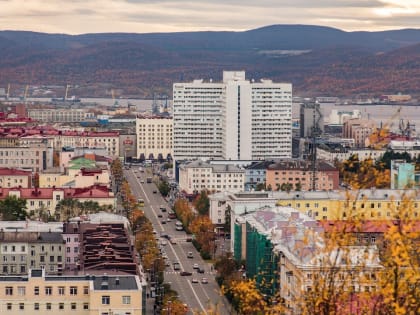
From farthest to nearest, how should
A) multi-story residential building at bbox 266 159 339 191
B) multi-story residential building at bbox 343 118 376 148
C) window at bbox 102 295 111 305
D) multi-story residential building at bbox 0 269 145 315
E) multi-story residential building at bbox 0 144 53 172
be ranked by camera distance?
1. multi-story residential building at bbox 343 118 376 148
2. multi-story residential building at bbox 0 144 53 172
3. multi-story residential building at bbox 266 159 339 191
4. multi-story residential building at bbox 0 269 145 315
5. window at bbox 102 295 111 305

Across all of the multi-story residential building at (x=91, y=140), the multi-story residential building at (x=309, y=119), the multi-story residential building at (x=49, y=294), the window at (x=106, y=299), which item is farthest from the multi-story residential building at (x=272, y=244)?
the multi-story residential building at (x=309, y=119)

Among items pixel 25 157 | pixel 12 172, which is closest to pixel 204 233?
pixel 12 172

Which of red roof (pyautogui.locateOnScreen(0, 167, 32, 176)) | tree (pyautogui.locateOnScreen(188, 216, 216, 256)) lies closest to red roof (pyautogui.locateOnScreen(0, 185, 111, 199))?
tree (pyautogui.locateOnScreen(188, 216, 216, 256))

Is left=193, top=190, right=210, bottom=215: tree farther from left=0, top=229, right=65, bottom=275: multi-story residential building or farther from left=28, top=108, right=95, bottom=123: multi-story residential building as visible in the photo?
left=28, top=108, right=95, bottom=123: multi-story residential building

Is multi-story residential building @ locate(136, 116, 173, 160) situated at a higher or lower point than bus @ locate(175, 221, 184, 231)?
higher

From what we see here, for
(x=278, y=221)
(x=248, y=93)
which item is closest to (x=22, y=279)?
(x=278, y=221)

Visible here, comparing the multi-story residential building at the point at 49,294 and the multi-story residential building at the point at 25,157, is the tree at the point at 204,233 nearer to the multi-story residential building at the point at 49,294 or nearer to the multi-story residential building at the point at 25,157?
the multi-story residential building at the point at 49,294
